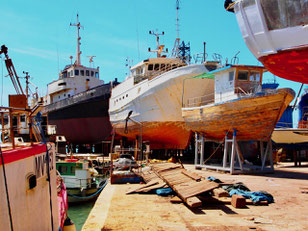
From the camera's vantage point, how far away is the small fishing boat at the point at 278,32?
580 cm

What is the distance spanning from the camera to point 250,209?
1005 cm

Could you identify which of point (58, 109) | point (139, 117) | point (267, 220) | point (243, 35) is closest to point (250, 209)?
point (267, 220)

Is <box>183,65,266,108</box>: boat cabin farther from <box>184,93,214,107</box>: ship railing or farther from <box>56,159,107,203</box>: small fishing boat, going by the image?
<box>56,159,107,203</box>: small fishing boat

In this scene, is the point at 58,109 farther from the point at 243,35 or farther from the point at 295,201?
the point at 243,35

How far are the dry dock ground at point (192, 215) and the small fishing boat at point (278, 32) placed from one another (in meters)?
3.86

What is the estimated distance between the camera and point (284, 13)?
19.5ft

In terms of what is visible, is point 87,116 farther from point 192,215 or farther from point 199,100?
point 192,215

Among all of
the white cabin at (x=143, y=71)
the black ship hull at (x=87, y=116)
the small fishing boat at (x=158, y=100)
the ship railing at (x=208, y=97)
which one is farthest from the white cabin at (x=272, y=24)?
the black ship hull at (x=87, y=116)

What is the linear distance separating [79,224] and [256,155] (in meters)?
16.0

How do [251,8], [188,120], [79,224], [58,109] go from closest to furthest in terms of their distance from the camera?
[251,8]
[79,224]
[188,120]
[58,109]

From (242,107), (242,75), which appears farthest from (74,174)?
(242,75)

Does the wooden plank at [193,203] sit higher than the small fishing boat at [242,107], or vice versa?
the small fishing boat at [242,107]

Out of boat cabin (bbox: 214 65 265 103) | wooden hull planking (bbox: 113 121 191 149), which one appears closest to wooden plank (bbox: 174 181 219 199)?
boat cabin (bbox: 214 65 265 103)

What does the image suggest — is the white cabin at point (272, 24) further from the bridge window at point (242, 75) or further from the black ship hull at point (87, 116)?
the black ship hull at point (87, 116)
